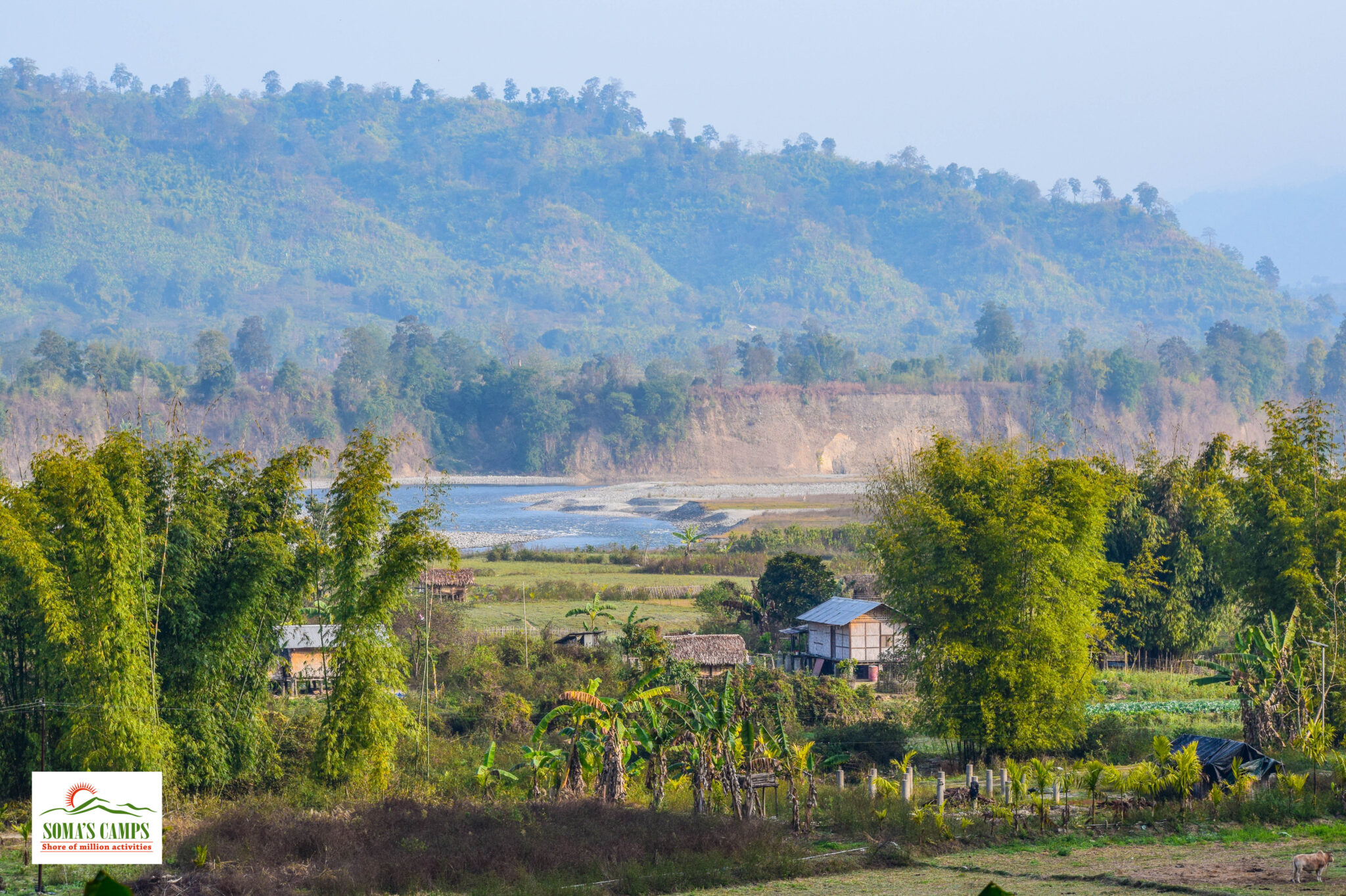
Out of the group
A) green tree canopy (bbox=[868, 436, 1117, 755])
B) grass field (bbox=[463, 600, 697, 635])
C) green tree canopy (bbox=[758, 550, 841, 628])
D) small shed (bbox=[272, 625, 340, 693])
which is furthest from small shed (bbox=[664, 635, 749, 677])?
small shed (bbox=[272, 625, 340, 693])

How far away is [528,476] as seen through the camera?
140625mm

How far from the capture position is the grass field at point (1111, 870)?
15.2 m

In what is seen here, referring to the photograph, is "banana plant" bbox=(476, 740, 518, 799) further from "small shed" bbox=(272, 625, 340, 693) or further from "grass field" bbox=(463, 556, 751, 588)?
"grass field" bbox=(463, 556, 751, 588)

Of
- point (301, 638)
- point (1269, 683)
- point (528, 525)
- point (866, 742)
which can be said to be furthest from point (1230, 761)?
point (528, 525)

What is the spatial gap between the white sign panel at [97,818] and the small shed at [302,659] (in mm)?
13895

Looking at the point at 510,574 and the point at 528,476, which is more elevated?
the point at 528,476

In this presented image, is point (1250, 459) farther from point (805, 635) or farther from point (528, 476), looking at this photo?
point (528, 476)

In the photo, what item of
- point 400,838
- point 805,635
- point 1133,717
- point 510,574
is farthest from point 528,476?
point 400,838

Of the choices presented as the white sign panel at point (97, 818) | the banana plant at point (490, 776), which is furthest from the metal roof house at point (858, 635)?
the white sign panel at point (97, 818)

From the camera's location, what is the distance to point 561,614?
1748 inches

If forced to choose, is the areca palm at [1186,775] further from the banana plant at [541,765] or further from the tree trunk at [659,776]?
the banana plant at [541,765]

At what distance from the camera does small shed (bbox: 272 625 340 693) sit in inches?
1144

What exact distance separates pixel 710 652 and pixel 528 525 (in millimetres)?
64917

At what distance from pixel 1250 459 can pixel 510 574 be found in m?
35.9
